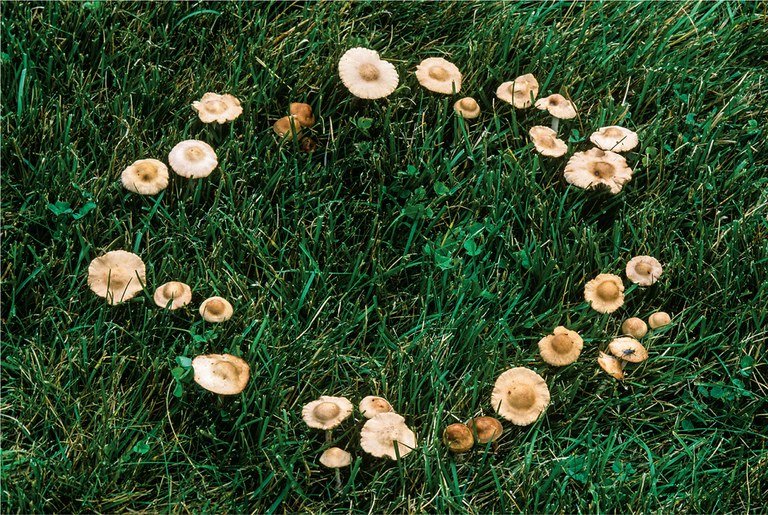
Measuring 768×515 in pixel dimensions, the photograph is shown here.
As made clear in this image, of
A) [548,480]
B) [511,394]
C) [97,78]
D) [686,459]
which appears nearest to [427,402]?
[511,394]

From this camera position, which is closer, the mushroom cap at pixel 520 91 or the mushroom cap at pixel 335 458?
the mushroom cap at pixel 335 458

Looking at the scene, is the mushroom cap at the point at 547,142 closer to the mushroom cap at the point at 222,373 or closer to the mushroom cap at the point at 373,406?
the mushroom cap at the point at 373,406

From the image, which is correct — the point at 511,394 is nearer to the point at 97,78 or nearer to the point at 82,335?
the point at 82,335

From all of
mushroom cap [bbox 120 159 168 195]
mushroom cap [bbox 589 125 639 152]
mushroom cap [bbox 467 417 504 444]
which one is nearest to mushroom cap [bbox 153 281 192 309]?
mushroom cap [bbox 120 159 168 195]

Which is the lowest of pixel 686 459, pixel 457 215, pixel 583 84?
pixel 686 459

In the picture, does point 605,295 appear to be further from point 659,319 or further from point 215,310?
point 215,310

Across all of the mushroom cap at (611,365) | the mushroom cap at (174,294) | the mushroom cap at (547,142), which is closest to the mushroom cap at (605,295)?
the mushroom cap at (611,365)
